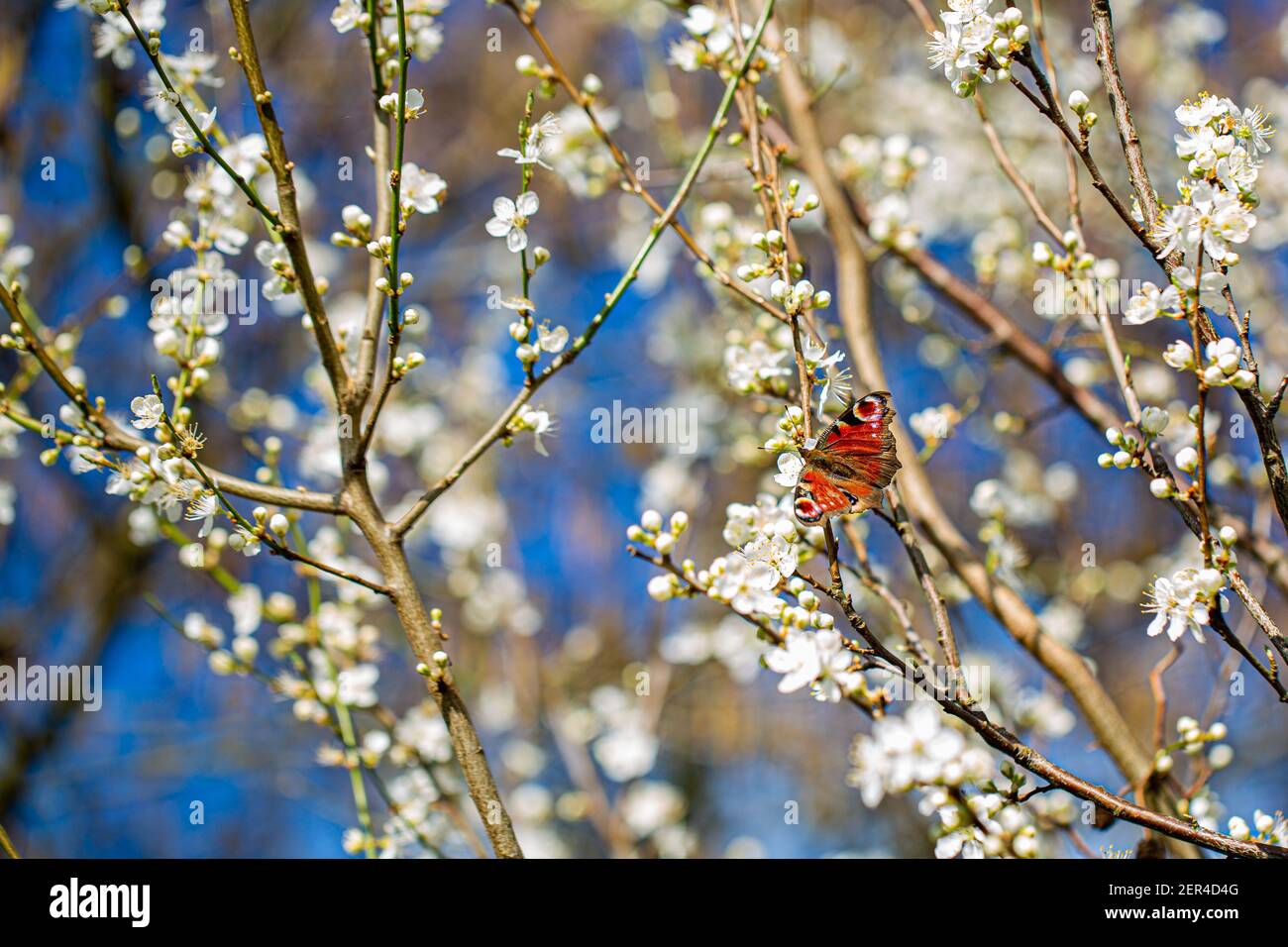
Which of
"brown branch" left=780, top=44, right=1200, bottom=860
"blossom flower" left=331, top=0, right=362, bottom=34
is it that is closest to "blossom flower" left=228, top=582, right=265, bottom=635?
"blossom flower" left=331, top=0, right=362, bottom=34

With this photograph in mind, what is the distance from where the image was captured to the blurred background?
12.0ft

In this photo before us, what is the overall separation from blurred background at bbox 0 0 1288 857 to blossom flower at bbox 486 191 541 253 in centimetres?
80

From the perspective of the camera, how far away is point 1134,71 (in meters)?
5.26

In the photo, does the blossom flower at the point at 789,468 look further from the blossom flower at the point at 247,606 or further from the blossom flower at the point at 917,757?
the blossom flower at the point at 247,606

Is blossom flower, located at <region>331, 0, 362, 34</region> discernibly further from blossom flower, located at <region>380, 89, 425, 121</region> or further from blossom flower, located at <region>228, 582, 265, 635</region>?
blossom flower, located at <region>228, 582, 265, 635</region>

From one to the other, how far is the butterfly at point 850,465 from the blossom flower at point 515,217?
0.61m

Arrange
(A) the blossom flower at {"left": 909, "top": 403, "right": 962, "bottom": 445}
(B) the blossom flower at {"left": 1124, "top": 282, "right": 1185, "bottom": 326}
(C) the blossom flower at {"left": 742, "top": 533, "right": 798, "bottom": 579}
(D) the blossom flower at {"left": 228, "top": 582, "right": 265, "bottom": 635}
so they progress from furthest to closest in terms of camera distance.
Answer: (D) the blossom flower at {"left": 228, "top": 582, "right": 265, "bottom": 635}
(A) the blossom flower at {"left": 909, "top": 403, "right": 962, "bottom": 445}
(C) the blossom flower at {"left": 742, "top": 533, "right": 798, "bottom": 579}
(B) the blossom flower at {"left": 1124, "top": 282, "right": 1185, "bottom": 326}

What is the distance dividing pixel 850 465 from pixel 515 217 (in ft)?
2.34

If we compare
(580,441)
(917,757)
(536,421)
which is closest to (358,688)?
(536,421)

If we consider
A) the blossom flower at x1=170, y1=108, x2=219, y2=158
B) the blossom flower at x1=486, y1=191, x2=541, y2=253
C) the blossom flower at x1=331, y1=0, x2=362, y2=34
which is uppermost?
the blossom flower at x1=331, y1=0, x2=362, y2=34

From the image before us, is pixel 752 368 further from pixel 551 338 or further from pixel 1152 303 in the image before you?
pixel 1152 303

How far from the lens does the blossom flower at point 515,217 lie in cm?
161
